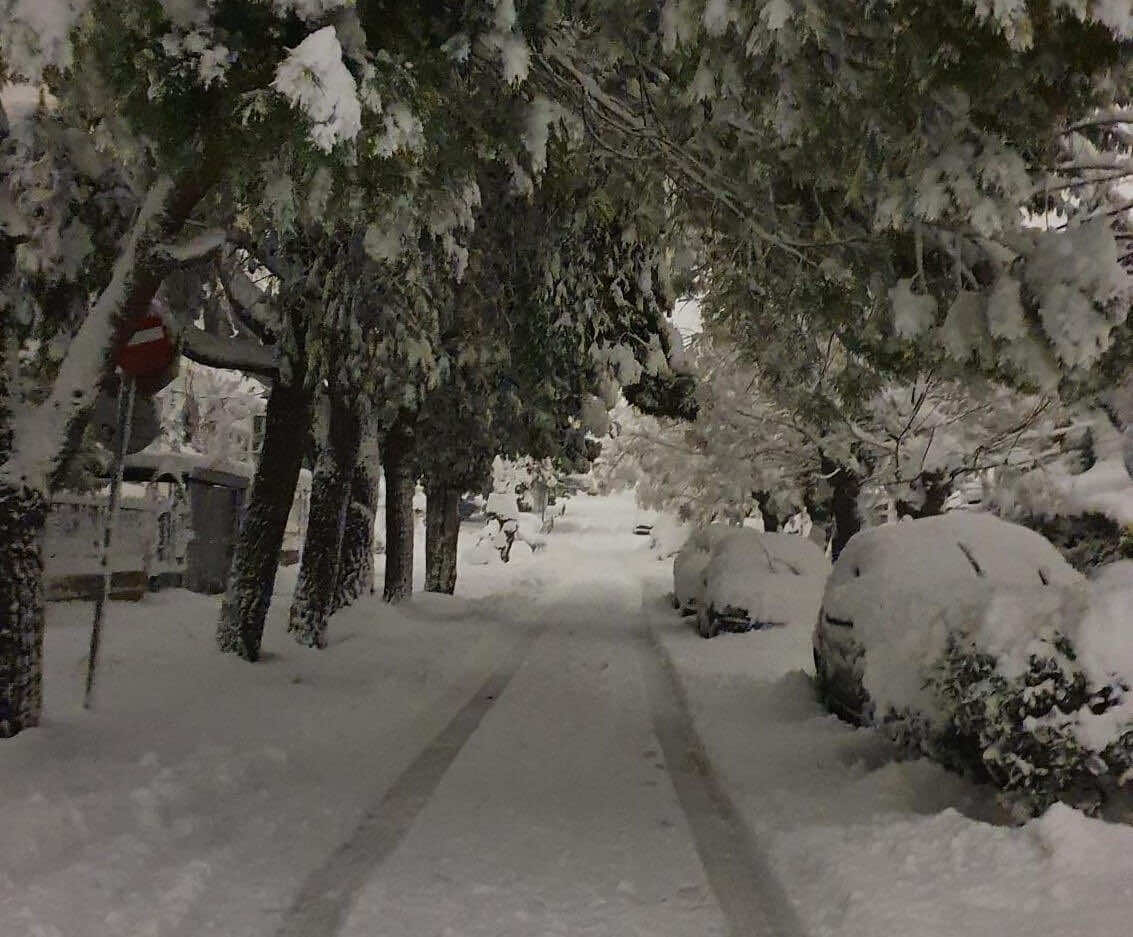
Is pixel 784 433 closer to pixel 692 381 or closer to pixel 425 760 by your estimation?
pixel 692 381

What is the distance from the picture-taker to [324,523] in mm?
10320

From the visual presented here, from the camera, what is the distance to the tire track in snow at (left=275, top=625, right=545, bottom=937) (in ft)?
12.1

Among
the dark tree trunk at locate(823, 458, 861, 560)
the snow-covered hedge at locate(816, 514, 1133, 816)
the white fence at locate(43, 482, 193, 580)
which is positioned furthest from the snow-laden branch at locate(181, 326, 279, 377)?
the dark tree trunk at locate(823, 458, 861, 560)

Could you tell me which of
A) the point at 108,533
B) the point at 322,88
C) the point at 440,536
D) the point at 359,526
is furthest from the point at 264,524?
the point at 440,536

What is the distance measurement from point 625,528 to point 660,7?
259ft

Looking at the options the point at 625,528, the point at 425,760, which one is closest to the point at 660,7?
the point at 425,760

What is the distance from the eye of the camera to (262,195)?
500 cm

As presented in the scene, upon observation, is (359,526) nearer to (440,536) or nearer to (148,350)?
(440,536)

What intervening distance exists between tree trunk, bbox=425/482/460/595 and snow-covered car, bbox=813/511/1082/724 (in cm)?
1165

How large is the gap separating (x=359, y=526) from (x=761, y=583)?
6.30 m

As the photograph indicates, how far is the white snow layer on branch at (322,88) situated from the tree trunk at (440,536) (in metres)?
15.2

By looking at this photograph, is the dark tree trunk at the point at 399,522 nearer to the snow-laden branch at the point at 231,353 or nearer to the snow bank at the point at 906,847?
the snow-laden branch at the point at 231,353

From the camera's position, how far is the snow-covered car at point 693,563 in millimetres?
16906

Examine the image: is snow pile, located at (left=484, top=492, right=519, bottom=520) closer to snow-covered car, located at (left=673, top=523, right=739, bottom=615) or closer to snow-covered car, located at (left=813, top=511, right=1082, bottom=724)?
snow-covered car, located at (left=673, top=523, right=739, bottom=615)
